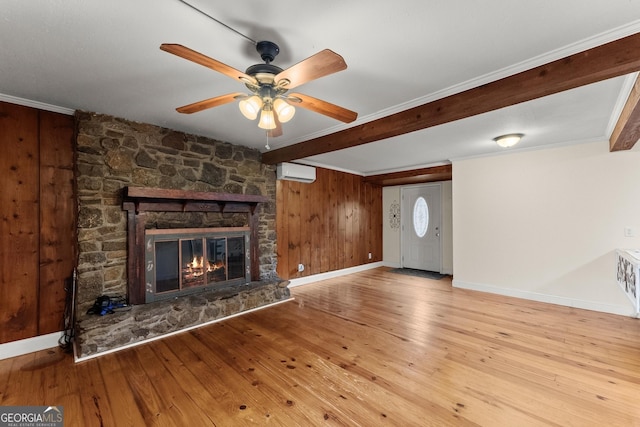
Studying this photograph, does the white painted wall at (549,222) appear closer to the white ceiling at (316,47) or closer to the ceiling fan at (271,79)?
the white ceiling at (316,47)

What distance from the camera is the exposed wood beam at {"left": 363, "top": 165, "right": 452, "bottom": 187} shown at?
527 centimetres

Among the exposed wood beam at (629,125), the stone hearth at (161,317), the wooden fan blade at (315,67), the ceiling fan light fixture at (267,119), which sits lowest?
the stone hearth at (161,317)

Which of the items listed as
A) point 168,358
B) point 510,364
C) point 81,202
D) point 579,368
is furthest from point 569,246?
point 81,202

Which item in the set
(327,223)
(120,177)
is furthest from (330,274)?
(120,177)

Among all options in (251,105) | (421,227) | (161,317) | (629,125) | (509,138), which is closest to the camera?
(251,105)

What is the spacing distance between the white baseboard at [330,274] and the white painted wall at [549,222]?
214 cm

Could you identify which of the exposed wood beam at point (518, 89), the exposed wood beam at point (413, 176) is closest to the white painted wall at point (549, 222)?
the exposed wood beam at point (413, 176)

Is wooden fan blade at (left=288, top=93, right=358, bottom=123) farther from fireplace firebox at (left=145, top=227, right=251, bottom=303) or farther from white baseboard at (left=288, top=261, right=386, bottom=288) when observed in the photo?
white baseboard at (left=288, top=261, right=386, bottom=288)

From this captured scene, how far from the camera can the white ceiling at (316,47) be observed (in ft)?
4.78

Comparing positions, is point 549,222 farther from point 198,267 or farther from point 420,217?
point 198,267

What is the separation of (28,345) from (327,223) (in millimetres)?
4394

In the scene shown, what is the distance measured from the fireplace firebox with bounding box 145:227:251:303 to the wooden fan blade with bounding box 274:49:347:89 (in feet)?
8.43

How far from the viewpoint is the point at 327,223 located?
18.7 ft

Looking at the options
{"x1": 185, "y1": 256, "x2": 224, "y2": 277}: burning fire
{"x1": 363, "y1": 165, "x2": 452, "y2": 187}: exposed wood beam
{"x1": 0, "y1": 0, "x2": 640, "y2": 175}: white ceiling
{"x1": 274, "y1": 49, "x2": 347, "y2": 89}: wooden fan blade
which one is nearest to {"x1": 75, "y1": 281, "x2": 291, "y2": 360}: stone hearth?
{"x1": 185, "y1": 256, "x2": 224, "y2": 277}: burning fire
